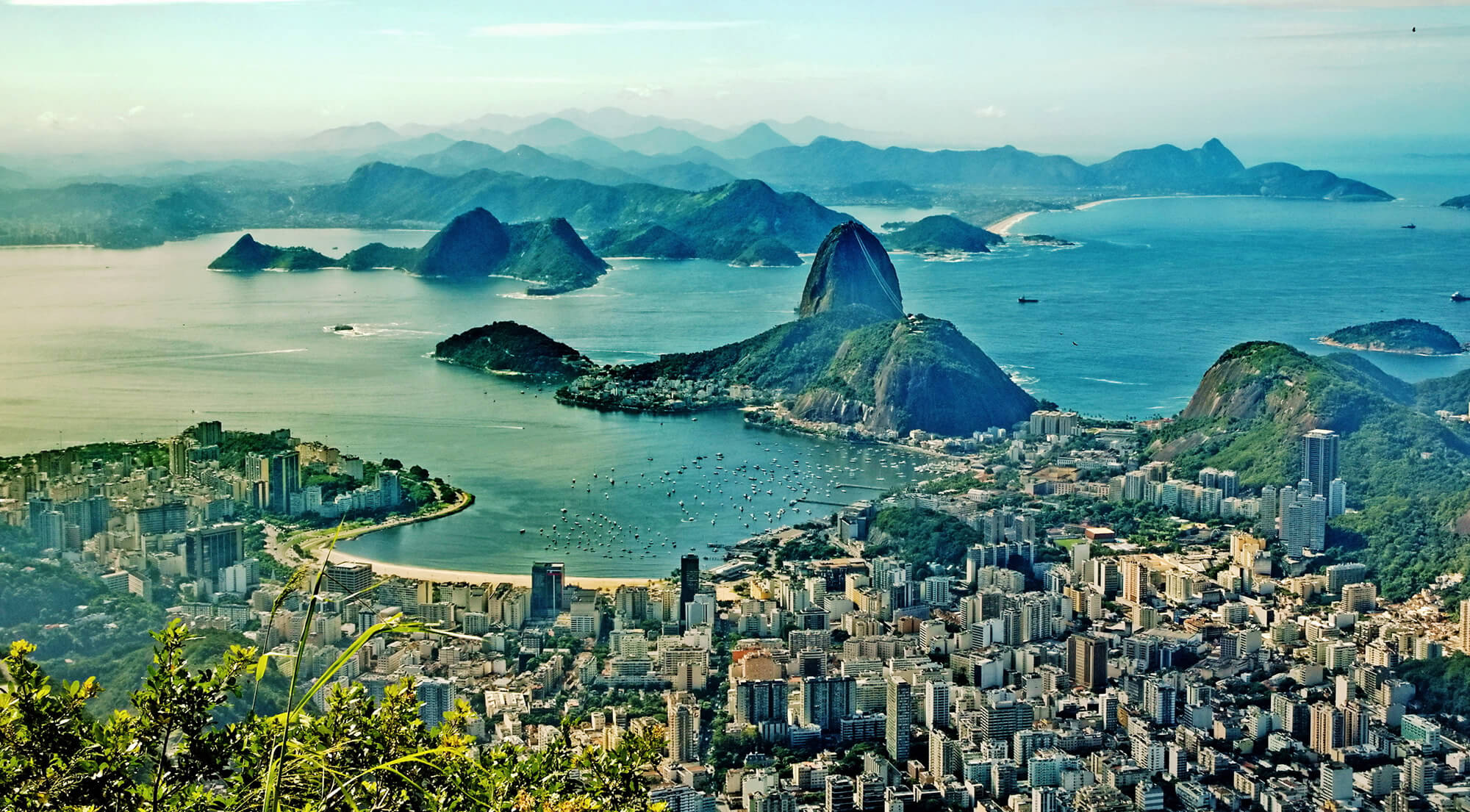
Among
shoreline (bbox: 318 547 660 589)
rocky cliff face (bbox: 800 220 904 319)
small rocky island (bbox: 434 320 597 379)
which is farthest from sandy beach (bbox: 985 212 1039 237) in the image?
shoreline (bbox: 318 547 660 589)

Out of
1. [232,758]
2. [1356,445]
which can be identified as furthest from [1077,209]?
[232,758]

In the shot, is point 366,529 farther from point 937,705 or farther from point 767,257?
point 767,257

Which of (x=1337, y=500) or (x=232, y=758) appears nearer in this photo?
(x=232, y=758)

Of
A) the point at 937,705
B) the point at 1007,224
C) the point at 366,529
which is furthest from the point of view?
the point at 1007,224

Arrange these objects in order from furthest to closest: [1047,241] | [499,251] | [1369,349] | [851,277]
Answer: [1047,241]
[499,251]
[851,277]
[1369,349]

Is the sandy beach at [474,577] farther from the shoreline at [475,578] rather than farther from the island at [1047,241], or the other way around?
the island at [1047,241]

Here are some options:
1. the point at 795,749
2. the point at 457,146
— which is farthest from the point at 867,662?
the point at 457,146

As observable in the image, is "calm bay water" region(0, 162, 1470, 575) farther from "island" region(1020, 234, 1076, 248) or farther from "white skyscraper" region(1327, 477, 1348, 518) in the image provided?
"white skyscraper" region(1327, 477, 1348, 518)
